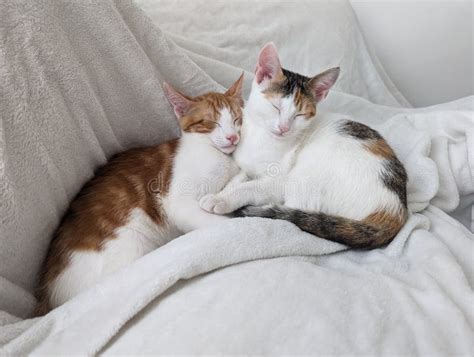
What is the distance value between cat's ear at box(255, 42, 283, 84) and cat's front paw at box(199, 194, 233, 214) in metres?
0.43

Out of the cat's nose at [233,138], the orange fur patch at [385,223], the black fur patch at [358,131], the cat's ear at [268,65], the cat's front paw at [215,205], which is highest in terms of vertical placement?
the cat's ear at [268,65]

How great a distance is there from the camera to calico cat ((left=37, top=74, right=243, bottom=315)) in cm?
91

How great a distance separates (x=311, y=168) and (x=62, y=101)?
696mm

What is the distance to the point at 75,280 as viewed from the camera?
895 mm

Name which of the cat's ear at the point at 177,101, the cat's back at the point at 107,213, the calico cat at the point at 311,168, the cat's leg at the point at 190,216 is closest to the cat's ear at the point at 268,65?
the calico cat at the point at 311,168

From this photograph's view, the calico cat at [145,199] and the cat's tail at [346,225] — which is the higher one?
the calico cat at [145,199]

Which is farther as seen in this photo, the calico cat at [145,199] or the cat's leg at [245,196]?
the cat's leg at [245,196]

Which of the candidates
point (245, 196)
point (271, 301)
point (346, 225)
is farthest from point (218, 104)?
point (271, 301)

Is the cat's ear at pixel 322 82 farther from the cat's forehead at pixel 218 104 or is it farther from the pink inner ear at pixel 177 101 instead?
the pink inner ear at pixel 177 101

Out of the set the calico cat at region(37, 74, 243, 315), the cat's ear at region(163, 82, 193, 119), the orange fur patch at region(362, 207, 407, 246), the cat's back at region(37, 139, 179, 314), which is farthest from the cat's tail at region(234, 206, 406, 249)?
the cat's ear at region(163, 82, 193, 119)

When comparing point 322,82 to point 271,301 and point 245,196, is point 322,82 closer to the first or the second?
point 245,196

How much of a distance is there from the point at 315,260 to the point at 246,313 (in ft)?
0.96

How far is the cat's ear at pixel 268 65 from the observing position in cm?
113

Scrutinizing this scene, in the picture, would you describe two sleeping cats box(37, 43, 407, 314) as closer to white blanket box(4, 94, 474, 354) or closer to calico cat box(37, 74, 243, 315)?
calico cat box(37, 74, 243, 315)
